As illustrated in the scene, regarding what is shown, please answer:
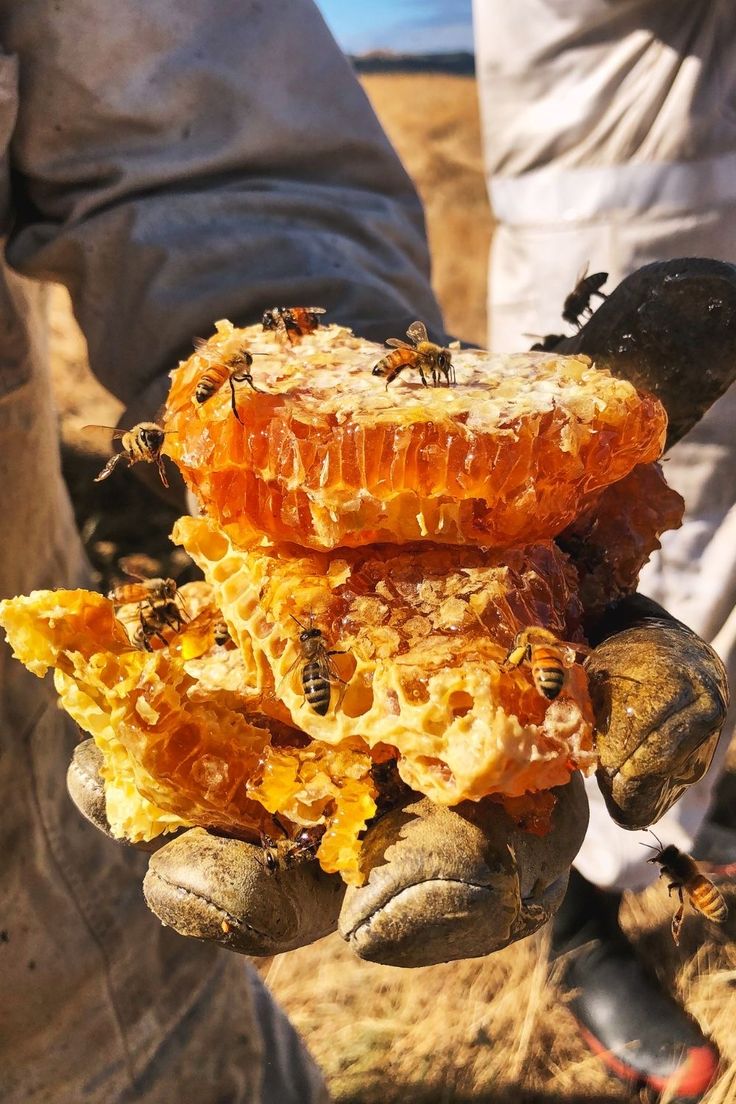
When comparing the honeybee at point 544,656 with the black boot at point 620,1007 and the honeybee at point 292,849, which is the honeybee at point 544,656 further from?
the black boot at point 620,1007

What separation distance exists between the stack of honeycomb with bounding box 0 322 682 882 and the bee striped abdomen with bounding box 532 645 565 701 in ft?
0.12

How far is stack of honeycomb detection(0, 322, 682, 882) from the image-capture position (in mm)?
1306

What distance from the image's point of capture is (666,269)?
5.26 ft

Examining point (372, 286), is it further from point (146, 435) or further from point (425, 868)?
point (425, 868)

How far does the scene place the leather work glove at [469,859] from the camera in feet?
4.03

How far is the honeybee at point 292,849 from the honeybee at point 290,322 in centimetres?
82

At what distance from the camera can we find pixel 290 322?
1.71 m

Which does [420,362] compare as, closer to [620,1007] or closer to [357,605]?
[357,605]

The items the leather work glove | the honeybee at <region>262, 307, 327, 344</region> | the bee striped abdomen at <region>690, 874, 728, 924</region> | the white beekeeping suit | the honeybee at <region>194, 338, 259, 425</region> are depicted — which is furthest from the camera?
the white beekeeping suit

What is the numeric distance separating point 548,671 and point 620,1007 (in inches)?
109

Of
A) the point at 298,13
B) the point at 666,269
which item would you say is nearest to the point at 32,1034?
the point at 666,269

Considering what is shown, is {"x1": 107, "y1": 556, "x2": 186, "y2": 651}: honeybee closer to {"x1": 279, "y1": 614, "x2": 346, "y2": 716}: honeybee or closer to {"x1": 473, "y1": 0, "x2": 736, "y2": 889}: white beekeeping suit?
{"x1": 279, "y1": 614, "x2": 346, "y2": 716}: honeybee

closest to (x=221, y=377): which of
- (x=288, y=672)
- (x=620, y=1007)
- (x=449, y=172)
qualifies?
(x=288, y=672)

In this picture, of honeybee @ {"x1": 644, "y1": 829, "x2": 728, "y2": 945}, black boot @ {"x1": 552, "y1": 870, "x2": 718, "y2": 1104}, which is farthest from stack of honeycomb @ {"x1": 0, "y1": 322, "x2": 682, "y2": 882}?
black boot @ {"x1": 552, "y1": 870, "x2": 718, "y2": 1104}
